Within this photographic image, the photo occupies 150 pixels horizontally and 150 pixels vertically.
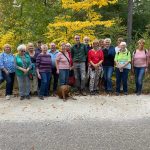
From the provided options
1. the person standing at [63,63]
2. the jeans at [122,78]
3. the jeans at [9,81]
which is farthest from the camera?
the jeans at [122,78]

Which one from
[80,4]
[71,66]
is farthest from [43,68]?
[80,4]

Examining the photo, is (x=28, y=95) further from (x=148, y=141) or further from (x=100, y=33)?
(x=100, y=33)

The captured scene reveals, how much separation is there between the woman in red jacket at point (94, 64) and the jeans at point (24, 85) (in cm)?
Answer: 199

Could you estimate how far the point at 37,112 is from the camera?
10.7m

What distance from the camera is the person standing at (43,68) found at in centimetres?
1209

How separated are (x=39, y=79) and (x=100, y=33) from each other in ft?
18.1

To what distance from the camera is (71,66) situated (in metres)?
12.6

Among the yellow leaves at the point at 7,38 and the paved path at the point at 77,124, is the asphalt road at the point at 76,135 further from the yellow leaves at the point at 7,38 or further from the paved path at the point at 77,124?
the yellow leaves at the point at 7,38

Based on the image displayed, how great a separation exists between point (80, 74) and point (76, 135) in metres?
4.34

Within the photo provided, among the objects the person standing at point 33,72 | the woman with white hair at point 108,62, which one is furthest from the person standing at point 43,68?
the woman with white hair at point 108,62

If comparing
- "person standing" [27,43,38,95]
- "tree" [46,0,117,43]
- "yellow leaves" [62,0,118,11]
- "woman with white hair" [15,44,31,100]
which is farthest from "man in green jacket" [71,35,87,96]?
"yellow leaves" [62,0,118,11]

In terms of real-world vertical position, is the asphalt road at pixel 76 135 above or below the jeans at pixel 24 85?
below

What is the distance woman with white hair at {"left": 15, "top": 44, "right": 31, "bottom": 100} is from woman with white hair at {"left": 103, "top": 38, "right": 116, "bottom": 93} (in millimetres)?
2427

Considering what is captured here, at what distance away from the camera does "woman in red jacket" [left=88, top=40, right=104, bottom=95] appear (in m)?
12.4
